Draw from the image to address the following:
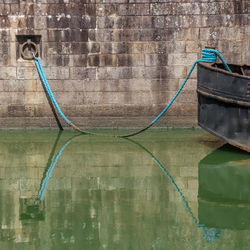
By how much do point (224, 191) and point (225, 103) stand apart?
1884mm

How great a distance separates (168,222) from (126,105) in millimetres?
4855

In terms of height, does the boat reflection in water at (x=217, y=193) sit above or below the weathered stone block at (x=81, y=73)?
below

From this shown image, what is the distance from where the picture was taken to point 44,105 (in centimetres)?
1032

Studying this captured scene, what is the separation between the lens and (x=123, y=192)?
680 centimetres

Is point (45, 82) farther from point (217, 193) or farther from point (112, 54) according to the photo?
point (217, 193)

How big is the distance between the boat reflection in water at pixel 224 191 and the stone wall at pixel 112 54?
2052 mm

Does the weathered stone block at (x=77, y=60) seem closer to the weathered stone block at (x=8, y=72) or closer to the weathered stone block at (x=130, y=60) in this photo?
the weathered stone block at (x=130, y=60)

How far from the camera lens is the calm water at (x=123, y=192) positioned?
17.5 ft

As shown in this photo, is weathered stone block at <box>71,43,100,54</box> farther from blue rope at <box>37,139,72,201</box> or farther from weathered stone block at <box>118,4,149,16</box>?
blue rope at <box>37,139,72,201</box>

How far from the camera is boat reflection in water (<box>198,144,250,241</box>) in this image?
226 inches

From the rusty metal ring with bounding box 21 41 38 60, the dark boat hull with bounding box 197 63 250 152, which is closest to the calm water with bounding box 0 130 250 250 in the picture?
the dark boat hull with bounding box 197 63 250 152

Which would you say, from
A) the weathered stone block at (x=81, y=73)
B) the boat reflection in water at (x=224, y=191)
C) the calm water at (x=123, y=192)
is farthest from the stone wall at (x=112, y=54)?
the boat reflection in water at (x=224, y=191)

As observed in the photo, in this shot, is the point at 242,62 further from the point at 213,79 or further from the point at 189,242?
the point at 189,242

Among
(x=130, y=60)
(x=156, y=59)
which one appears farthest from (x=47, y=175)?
(x=156, y=59)
